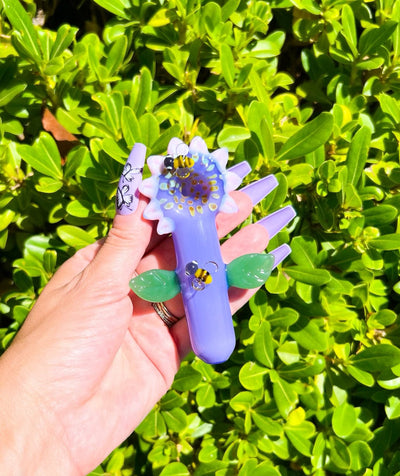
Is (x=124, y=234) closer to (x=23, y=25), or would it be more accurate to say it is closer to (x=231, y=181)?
(x=231, y=181)

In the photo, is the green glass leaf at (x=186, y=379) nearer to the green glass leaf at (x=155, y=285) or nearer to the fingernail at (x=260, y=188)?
the green glass leaf at (x=155, y=285)

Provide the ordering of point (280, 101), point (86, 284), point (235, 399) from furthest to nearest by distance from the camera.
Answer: point (280, 101) < point (235, 399) < point (86, 284)

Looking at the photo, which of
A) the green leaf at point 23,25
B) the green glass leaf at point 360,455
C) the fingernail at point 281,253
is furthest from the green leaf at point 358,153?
the green leaf at point 23,25

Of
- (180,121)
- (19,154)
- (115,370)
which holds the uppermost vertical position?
(19,154)

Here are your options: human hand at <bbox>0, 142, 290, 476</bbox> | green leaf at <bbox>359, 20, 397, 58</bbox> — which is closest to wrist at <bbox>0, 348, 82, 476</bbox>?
human hand at <bbox>0, 142, 290, 476</bbox>

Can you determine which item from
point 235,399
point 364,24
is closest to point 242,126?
point 364,24

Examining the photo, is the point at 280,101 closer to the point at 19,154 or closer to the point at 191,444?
the point at 19,154

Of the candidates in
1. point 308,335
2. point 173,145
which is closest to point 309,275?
point 308,335
